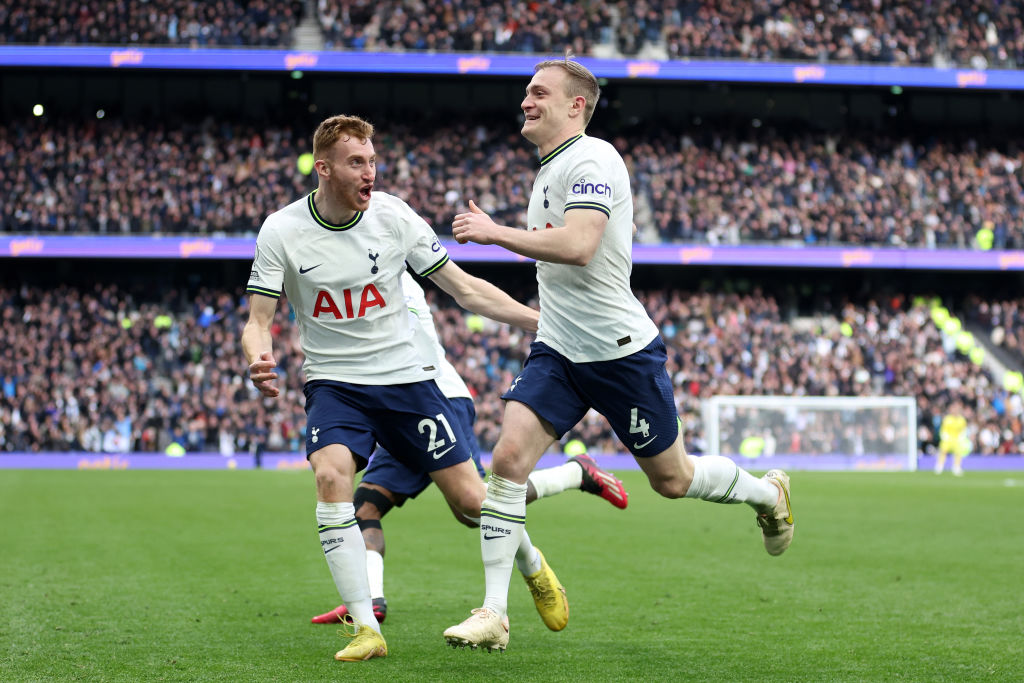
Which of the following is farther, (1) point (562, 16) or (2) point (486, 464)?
(1) point (562, 16)

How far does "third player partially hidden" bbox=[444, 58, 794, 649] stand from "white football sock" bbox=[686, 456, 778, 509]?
6.1 inches

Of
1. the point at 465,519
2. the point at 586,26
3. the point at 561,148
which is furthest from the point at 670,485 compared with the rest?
the point at 586,26

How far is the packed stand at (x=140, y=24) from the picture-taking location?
1288 inches

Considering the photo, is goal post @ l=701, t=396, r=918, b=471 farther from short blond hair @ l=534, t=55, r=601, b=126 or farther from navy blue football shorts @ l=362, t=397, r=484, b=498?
short blond hair @ l=534, t=55, r=601, b=126

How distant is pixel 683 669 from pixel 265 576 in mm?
4518

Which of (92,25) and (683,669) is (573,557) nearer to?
(683,669)

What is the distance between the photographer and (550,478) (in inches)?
272

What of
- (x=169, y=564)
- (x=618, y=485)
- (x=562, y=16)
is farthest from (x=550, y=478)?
(x=562, y=16)

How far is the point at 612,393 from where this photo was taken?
18.8 feet

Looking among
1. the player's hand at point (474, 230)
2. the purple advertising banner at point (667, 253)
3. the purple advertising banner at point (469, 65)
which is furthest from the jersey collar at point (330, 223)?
the purple advertising banner at point (469, 65)

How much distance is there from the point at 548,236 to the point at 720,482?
1696 mm

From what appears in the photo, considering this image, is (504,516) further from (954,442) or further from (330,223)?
(954,442)

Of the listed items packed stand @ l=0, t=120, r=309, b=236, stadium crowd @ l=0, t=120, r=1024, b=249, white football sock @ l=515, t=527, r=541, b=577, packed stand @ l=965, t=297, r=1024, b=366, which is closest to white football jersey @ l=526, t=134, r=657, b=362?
white football sock @ l=515, t=527, r=541, b=577

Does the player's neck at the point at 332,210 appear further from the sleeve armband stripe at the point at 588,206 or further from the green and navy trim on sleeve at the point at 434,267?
the sleeve armband stripe at the point at 588,206
